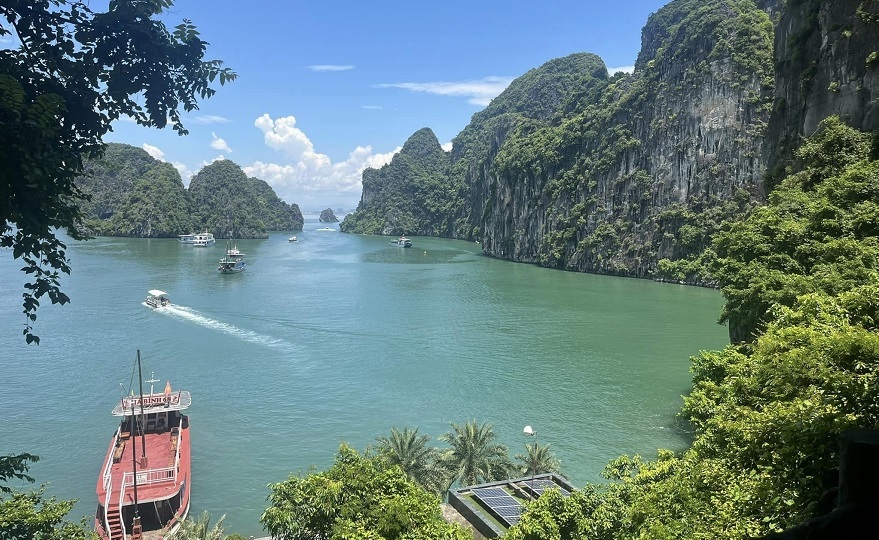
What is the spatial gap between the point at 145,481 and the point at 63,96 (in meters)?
17.1

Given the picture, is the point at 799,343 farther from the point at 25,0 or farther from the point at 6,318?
the point at 6,318

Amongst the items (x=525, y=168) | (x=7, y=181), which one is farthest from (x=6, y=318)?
(x=525, y=168)

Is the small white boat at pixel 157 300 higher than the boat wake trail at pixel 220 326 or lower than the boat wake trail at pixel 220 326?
higher

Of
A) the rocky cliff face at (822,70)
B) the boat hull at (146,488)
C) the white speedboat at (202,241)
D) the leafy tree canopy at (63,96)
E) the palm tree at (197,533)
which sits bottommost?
the boat hull at (146,488)

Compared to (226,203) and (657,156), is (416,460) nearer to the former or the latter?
(657,156)

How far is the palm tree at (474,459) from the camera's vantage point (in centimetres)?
1789

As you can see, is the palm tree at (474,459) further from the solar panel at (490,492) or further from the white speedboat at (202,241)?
the white speedboat at (202,241)

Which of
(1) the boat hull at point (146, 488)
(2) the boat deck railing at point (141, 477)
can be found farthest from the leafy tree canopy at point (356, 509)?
(2) the boat deck railing at point (141, 477)

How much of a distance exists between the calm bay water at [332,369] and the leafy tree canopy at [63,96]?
14989 millimetres

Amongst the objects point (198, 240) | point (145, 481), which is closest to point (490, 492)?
point (145, 481)

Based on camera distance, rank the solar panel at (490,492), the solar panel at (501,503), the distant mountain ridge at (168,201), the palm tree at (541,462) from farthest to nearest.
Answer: the distant mountain ridge at (168,201)
the palm tree at (541,462)
the solar panel at (490,492)
the solar panel at (501,503)

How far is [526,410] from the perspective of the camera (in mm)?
24734

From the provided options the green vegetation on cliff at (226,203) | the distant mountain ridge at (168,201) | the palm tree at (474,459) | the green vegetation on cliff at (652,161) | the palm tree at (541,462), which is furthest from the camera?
the green vegetation on cliff at (226,203)

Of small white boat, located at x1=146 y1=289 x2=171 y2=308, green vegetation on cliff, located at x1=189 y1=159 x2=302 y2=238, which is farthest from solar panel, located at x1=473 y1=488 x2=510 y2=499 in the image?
green vegetation on cliff, located at x1=189 y1=159 x2=302 y2=238
